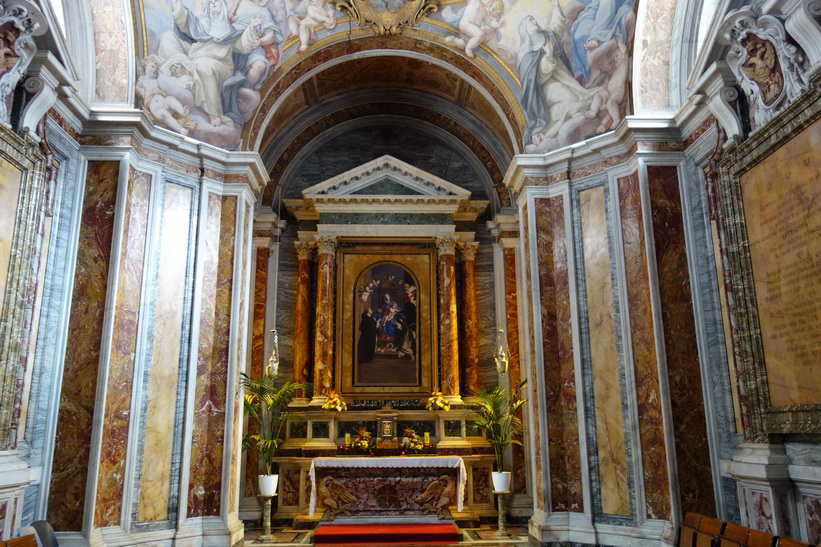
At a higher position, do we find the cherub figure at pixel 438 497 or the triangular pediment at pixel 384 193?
the triangular pediment at pixel 384 193

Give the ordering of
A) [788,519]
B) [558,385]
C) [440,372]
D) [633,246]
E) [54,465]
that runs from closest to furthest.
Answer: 1. [788,519]
2. [54,465]
3. [633,246]
4. [558,385]
5. [440,372]

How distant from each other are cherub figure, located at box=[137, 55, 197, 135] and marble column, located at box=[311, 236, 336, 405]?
156 inches

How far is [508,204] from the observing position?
43.6 feet

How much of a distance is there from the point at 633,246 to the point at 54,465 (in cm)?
747

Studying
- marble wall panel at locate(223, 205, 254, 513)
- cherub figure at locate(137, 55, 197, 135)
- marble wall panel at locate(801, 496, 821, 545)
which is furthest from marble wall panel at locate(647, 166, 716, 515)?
cherub figure at locate(137, 55, 197, 135)

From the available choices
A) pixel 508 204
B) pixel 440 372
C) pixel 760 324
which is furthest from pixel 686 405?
pixel 508 204

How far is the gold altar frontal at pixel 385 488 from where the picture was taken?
1105cm

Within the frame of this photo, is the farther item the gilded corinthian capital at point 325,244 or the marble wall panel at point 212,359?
the gilded corinthian capital at point 325,244

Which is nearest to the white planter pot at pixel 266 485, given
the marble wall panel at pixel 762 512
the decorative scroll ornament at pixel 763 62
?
the marble wall panel at pixel 762 512

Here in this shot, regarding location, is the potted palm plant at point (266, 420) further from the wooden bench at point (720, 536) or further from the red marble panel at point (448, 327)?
the wooden bench at point (720, 536)

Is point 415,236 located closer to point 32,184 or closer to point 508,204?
point 508,204

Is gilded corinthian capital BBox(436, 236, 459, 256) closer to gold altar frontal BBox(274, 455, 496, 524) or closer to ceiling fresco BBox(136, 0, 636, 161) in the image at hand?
ceiling fresco BBox(136, 0, 636, 161)

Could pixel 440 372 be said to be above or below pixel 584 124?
below

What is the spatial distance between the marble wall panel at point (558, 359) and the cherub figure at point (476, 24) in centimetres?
282
